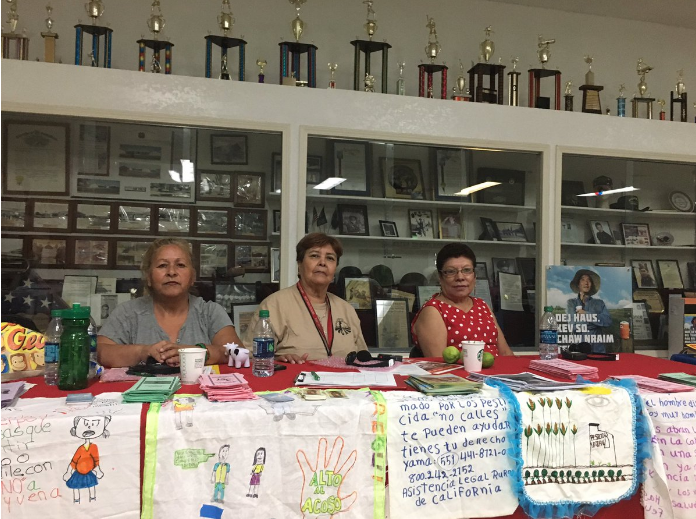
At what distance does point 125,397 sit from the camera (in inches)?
52.6

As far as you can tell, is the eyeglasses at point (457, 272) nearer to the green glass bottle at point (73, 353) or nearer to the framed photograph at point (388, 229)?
the framed photograph at point (388, 229)

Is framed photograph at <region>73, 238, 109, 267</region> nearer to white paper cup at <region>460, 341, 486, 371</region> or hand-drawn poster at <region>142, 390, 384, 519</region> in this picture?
hand-drawn poster at <region>142, 390, 384, 519</region>

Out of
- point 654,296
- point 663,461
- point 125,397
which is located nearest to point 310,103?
point 125,397

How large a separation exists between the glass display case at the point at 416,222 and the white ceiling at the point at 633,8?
1.42 metres

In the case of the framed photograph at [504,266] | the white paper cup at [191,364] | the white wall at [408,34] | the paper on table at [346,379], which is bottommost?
the paper on table at [346,379]

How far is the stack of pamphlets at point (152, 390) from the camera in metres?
1.33

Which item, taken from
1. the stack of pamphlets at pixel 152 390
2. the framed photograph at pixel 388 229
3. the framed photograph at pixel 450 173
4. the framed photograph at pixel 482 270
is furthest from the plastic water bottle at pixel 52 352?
the framed photograph at pixel 482 270

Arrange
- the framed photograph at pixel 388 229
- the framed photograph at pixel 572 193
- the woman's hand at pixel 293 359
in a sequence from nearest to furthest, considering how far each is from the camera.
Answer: the woman's hand at pixel 293 359
the framed photograph at pixel 388 229
the framed photograph at pixel 572 193

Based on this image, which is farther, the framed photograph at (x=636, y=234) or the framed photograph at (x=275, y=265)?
the framed photograph at (x=636, y=234)

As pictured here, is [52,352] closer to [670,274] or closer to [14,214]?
[14,214]

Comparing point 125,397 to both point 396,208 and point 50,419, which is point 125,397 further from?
point 396,208

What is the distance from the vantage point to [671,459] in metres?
1.51

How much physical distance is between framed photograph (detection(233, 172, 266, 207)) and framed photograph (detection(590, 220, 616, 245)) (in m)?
2.35

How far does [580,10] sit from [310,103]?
8.23 ft
